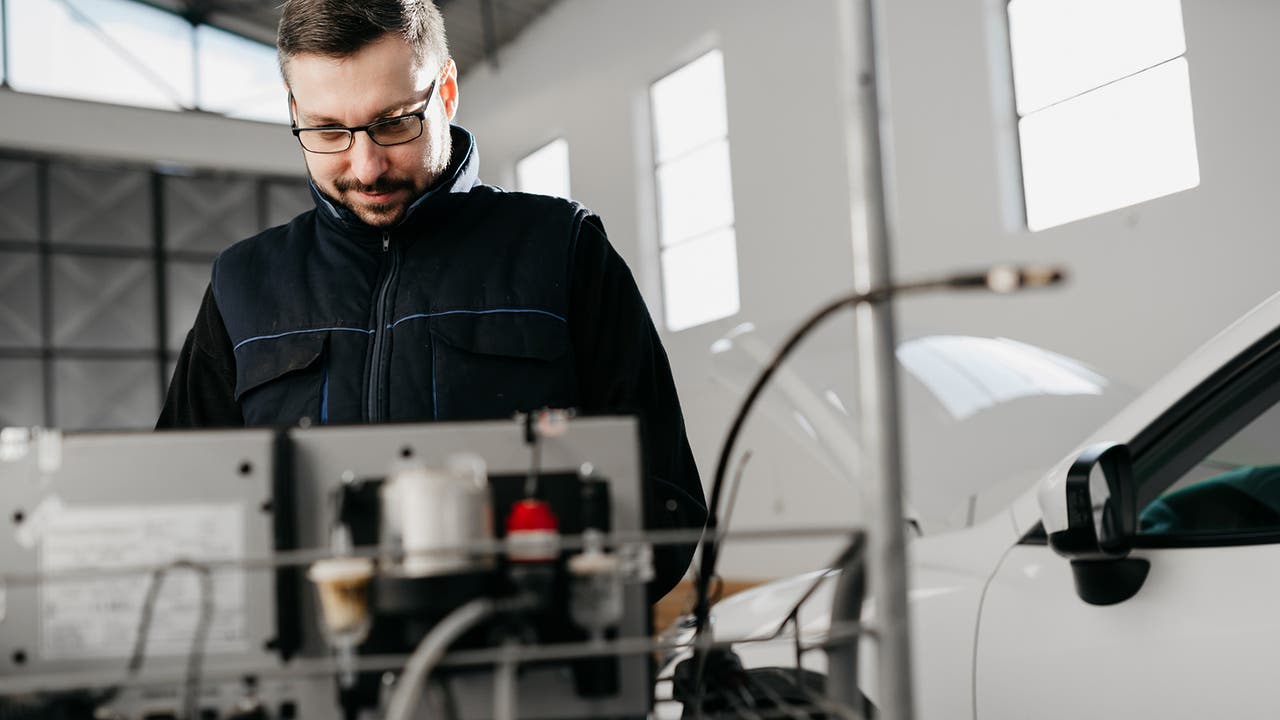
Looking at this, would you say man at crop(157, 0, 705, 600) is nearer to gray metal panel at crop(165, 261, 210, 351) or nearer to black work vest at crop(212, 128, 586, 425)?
black work vest at crop(212, 128, 586, 425)

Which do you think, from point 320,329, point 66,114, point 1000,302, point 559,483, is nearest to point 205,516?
point 559,483

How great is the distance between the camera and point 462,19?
847 centimetres

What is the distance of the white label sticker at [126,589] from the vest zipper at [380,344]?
0.48m

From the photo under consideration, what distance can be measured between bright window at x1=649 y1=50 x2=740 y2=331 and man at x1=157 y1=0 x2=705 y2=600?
5029 millimetres

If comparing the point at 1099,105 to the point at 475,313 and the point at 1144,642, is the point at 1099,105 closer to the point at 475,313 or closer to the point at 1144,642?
the point at 1144,642

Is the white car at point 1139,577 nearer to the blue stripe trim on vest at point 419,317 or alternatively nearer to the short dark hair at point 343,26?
the blue stripe trim on vest at point 419,317

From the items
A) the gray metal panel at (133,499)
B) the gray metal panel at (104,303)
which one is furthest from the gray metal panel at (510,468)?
the gray metal panel at (104,303)

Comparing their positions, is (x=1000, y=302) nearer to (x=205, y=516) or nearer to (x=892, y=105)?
(x=892, y=105)

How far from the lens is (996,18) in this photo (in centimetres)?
463

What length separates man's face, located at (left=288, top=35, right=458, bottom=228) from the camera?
3.65 ft

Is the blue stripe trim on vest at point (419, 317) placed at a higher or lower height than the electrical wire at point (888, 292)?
higher

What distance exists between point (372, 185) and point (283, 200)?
8644 millimetres

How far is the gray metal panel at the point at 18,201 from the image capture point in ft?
26.8

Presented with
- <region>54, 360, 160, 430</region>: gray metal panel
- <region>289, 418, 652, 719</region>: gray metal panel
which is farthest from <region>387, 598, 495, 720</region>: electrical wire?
<region>54, 360, 160, 430</region>: gray metal panel
